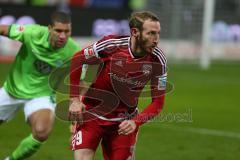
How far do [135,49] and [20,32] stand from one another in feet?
8.52

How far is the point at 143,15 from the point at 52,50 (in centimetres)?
279

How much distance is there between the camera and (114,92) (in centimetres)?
716

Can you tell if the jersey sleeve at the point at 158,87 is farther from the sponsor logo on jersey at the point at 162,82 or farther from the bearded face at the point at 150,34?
the bearded face at the point at 150,34

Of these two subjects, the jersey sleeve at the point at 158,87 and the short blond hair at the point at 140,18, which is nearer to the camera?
the short blond hair at the point at 140,18

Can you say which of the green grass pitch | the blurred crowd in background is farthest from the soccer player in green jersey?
the blurred crowd in background

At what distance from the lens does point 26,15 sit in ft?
81.9

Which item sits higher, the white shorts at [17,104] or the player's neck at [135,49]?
the player's neck at [135,49]

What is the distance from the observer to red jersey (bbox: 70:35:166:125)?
6.98 m

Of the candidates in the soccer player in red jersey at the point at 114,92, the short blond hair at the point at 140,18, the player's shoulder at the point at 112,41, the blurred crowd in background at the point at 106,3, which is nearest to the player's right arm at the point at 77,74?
the soccer player in red jersey at the point at 114,92

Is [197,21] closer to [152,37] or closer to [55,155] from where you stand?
[55,155]

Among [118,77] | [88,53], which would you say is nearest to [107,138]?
[118,77]

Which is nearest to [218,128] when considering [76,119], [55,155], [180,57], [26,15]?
[55,155]

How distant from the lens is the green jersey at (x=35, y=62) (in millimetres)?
9297

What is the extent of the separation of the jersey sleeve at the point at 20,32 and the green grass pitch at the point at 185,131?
1701 millimetres
